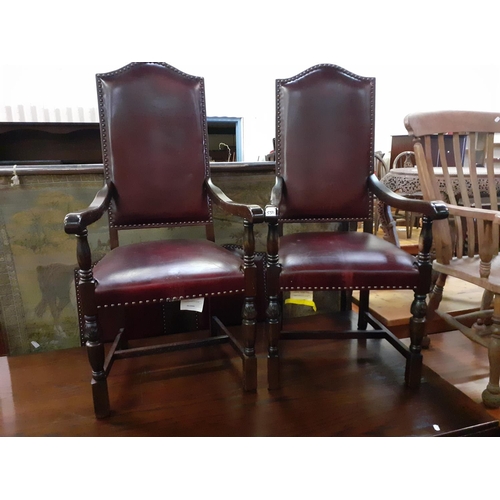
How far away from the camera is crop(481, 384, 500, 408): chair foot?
1.31 meters

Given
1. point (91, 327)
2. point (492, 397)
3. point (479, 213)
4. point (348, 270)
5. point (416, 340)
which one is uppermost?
point (479, 213)

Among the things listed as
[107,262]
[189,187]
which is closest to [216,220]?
[189,187]

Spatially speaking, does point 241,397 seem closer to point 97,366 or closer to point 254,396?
point 254,396

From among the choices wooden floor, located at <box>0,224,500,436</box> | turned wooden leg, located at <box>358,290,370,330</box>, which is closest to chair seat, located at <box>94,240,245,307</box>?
wooden floor, located at <box>0,224,500,436</box>

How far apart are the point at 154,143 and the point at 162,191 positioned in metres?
0.18

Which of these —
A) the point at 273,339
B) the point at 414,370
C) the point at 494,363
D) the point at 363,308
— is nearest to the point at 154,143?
the point at 273,339

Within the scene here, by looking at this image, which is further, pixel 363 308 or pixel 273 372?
pixel 363 308

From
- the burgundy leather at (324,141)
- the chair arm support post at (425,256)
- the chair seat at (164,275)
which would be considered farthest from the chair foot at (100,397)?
the chair arm support post at (425,256)

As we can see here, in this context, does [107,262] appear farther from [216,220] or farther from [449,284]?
[449,284]

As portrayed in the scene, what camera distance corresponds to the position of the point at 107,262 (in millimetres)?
1201

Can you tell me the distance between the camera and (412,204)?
1.25 m

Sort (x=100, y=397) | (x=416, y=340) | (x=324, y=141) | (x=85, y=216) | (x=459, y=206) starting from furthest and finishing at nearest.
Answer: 1. (x=324, y=141)
2. (x=459, y=206)
3. (x=416, y=340)
4. (x=100, y=397)
5. (x=85, y=216)

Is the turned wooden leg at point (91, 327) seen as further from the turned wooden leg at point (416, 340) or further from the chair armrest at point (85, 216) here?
the turned wooden leg at point (416, 340)

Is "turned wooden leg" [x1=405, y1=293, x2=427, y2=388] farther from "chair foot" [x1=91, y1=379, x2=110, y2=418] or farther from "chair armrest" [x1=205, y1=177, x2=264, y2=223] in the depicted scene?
"chair foot" [x1=91, y1=379, x2=110, y2=418]
